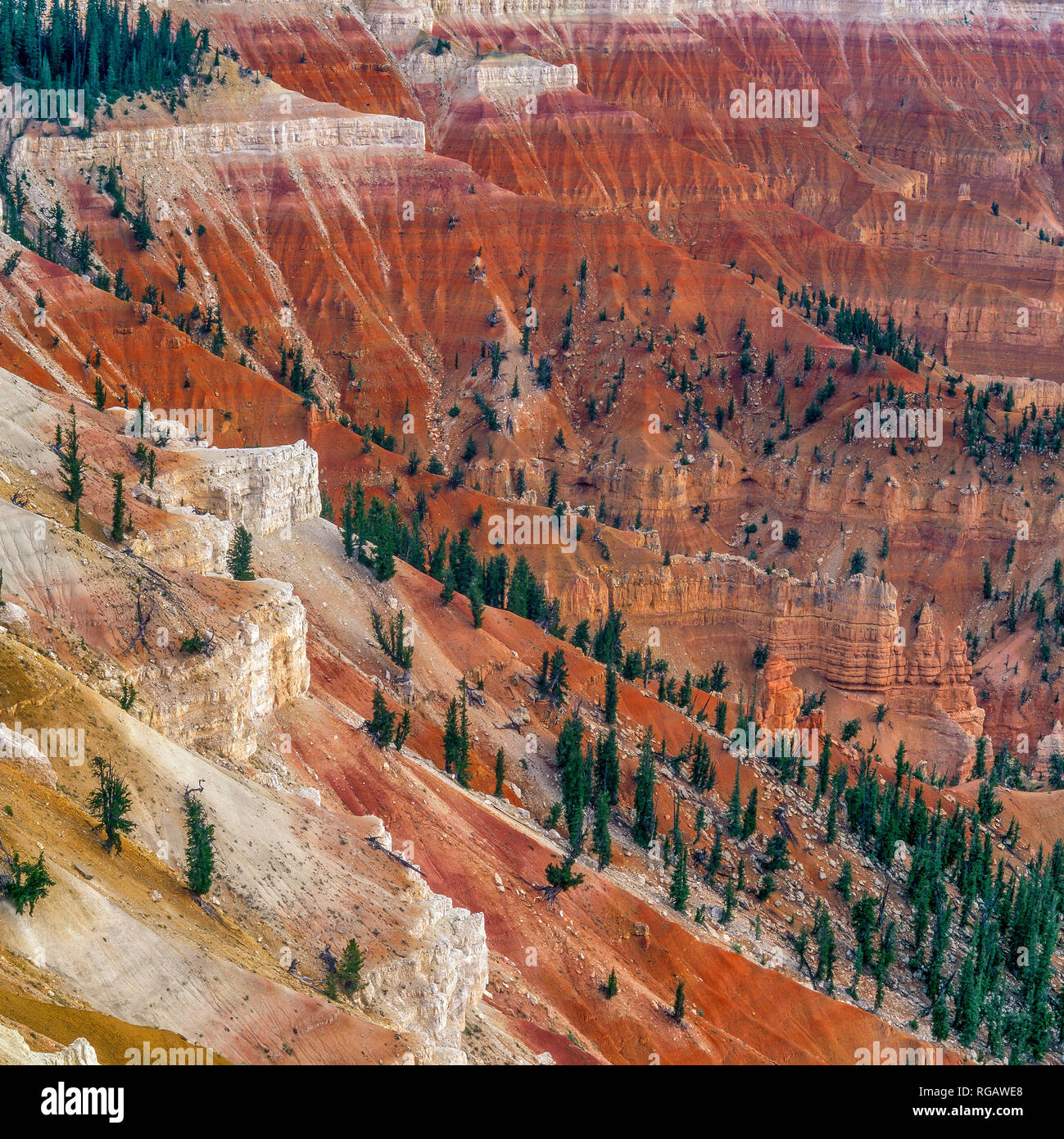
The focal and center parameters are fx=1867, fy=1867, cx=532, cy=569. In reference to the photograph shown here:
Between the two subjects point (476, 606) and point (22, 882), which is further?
point (476, 606)

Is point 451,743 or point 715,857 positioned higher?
point 451,743

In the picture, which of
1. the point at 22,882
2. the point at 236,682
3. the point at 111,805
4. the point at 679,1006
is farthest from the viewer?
the point at 679,1006

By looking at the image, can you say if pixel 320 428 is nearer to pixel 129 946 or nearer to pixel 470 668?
pixel 470 668

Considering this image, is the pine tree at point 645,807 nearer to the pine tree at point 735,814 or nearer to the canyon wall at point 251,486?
the pine tree at point 735,814

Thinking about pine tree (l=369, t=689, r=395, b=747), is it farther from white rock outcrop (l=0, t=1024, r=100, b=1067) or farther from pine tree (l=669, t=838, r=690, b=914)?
white rock outcrop (l=0, t=1024, r=100, b=1067)

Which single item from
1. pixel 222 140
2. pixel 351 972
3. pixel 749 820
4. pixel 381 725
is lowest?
pixel 749 820

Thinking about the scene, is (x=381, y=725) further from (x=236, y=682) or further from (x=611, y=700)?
(x=611, y=700)

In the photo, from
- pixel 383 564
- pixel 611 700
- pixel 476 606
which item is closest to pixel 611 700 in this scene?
pixel 611 700
